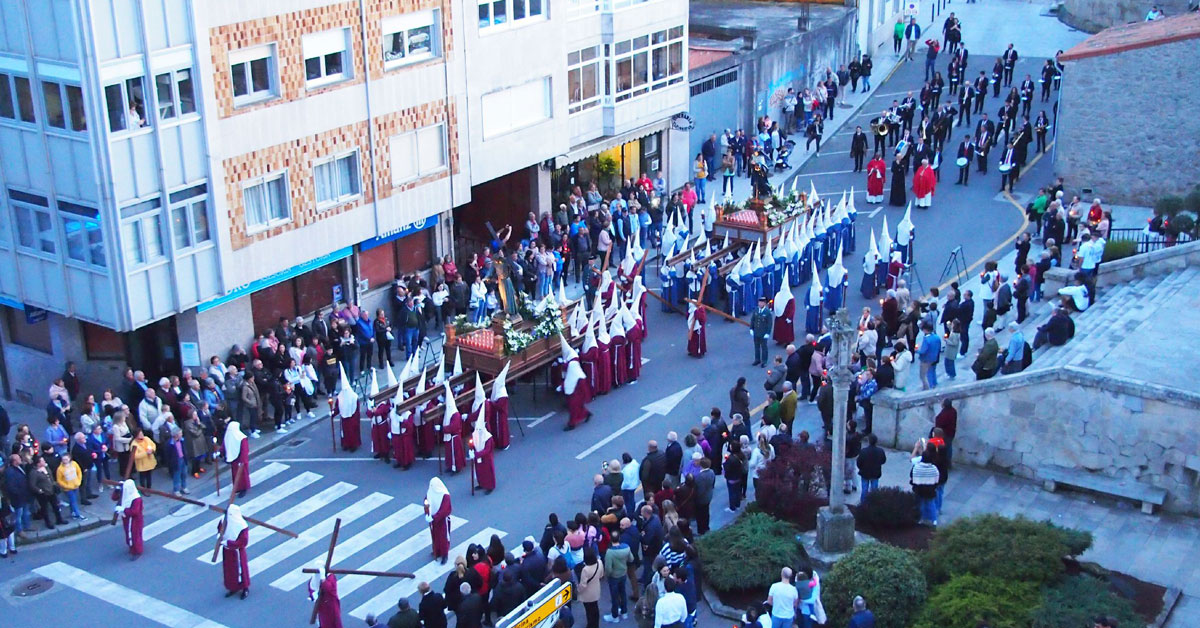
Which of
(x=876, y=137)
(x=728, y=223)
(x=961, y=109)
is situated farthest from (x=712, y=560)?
(x=961, y=109)

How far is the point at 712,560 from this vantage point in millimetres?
19266

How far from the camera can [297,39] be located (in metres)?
26.0

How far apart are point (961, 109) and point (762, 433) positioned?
24956mm

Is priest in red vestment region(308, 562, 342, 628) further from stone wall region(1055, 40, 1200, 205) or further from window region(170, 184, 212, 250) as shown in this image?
stone wall region(1055, 40, 1200, 205)

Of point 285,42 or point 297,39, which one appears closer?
point 285,42

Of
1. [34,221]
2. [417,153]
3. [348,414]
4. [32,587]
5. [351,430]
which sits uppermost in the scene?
[34,221]

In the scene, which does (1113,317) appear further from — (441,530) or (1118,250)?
(441,530)

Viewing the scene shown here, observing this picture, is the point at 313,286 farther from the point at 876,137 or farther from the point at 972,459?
the point at 876,137

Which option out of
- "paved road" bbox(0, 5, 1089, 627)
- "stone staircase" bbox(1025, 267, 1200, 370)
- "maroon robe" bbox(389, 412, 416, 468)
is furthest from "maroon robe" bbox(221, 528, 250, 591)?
"stone staircase" bbox(1025, 267, 1200, 370)

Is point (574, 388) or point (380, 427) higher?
point (574, 388)

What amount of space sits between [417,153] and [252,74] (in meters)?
4.74

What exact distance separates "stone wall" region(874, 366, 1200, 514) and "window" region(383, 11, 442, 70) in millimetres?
12330

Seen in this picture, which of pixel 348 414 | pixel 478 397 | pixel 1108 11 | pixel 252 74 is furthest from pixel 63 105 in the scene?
pixel 1108 11

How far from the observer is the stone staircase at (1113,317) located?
23.3m
